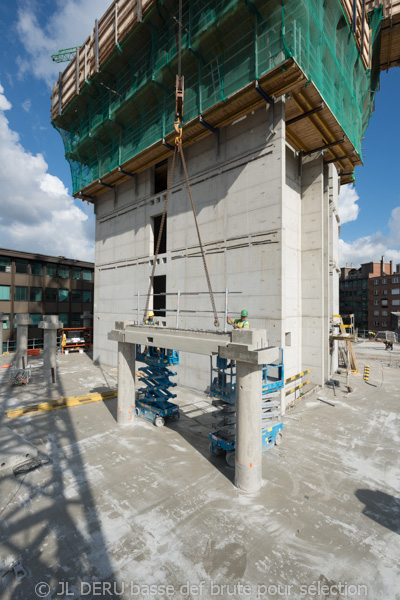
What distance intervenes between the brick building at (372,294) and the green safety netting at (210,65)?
161ft

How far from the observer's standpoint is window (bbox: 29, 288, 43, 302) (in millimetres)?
33219

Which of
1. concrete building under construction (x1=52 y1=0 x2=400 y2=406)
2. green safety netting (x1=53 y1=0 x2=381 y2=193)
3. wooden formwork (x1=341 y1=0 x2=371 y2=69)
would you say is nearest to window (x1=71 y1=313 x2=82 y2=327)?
concrete building under construction (x1=52 y1=0 x2=400 y2=406)

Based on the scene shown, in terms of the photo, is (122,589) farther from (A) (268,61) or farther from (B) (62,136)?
(B) (62,136)

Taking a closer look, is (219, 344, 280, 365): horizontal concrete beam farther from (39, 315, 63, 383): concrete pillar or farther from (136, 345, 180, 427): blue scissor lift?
(39, 315, 63, 383): concrete pillar

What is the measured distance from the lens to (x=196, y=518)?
635 cm

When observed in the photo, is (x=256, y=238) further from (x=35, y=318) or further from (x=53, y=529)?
(x=35, y=318)

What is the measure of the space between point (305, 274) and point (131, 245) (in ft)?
43.2

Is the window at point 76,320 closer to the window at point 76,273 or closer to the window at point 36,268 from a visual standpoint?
the window at point 76,273

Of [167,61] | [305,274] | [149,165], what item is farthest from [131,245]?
[305,274]

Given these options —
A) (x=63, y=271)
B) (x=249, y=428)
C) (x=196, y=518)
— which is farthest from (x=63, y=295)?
(x=196, y=518)

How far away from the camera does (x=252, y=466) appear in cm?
726

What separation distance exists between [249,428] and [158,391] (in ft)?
19.0

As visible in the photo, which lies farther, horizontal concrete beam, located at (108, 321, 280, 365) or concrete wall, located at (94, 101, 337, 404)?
concrete wall, located at (94, 101, 337, 404)

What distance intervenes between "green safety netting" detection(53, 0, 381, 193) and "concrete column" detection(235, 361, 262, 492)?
12.4m
